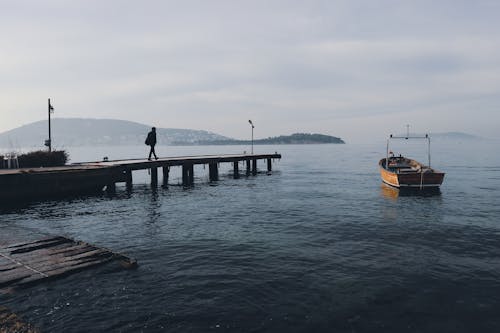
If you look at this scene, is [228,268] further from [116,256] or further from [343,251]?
[343,251]

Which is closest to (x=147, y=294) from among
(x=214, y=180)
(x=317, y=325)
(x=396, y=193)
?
(x=317, y=325)

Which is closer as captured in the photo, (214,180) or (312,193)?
(312,193)

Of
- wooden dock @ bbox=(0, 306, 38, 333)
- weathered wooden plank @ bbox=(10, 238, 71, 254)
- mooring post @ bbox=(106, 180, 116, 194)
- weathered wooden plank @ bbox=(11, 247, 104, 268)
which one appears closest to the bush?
mooring post @ bbox=(106, 180, 116, 194)

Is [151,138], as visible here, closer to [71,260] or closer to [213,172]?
[213,172]

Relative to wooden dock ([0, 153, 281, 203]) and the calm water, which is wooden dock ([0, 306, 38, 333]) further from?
wooden dock ([0, 153, 281, 203])

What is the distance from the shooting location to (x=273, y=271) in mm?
12430

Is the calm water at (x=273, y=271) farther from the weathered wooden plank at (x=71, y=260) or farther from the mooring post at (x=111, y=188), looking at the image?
the mooring post at (x=111, y=188)

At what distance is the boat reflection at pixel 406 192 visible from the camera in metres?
31.2

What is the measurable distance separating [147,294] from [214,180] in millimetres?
34841

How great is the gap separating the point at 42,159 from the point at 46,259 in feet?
83.0

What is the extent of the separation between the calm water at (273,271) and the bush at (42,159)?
1007 cm

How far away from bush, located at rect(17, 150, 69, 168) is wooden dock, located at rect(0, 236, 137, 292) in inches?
863

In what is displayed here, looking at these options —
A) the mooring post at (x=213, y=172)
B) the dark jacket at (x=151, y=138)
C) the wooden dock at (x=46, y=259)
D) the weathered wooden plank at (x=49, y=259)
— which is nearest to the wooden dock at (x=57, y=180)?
the dark jacket at (x=151, y=138)

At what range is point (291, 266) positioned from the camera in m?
12.9
